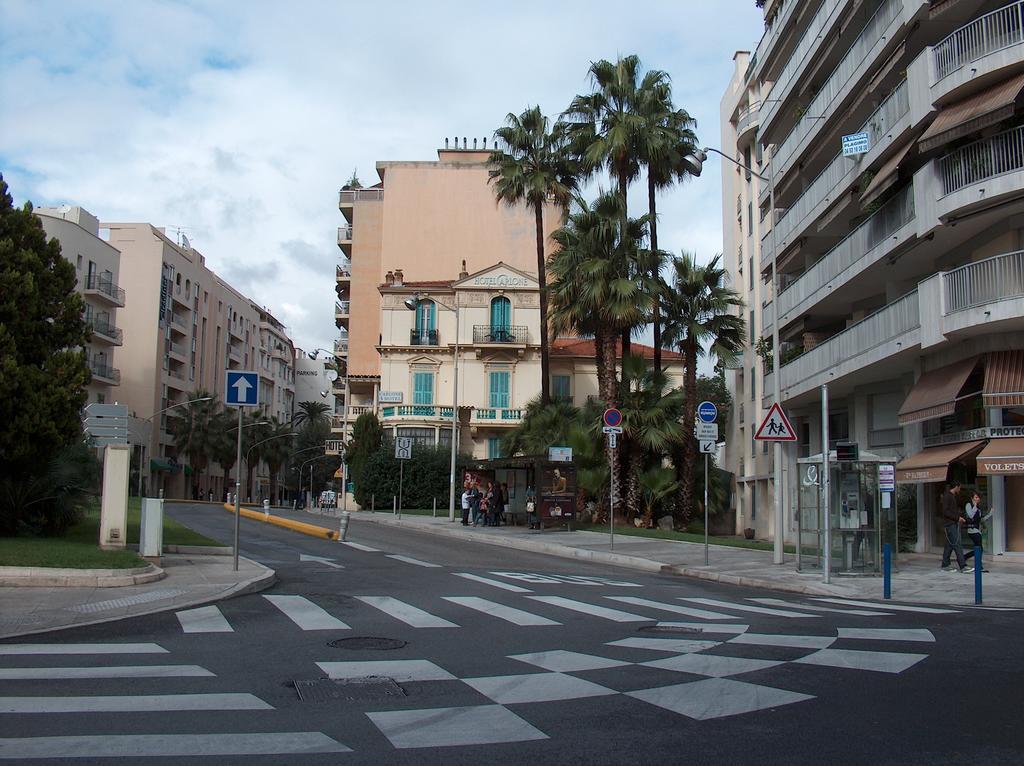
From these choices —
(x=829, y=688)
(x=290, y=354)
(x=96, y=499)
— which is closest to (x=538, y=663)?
(x=829, y=688)

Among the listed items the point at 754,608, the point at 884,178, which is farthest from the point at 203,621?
the point at 884,178

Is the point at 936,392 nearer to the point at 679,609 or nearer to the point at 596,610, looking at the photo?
the point at 679,609

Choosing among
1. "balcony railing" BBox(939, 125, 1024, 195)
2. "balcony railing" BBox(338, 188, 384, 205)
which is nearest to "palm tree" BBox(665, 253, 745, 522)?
"balcony railing" BBox(939, 125, 1024, 195)

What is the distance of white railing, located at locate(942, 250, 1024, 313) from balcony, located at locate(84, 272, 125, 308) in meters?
60.3

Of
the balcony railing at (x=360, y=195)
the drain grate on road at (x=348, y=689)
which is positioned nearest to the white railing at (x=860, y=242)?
the drain grate on road at (x=348, y=689)

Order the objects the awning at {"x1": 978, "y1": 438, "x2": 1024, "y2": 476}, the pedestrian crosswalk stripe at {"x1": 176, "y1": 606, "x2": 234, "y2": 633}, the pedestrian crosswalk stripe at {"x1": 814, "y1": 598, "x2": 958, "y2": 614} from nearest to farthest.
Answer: the pedestrian crosswalk stripe at {"x1": 176, "y1": 606, "x2": 234, "y2": 633} < the pedestrian crosswalk stripe at {"x1": 814, "y1": 598, "x2": 958, "y2": 614} < the awning at {"x1": 978, "y1": 438, "x2": 1024, "y2": 476}

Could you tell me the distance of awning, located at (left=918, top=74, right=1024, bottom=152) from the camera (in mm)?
19484

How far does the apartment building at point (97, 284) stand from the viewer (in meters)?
65.8

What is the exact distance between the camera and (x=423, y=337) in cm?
5897

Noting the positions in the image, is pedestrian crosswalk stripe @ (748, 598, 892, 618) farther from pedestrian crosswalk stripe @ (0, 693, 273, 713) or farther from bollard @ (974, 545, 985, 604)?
pedestrian crosswalk stripe @ (0, 693, 273, 713)

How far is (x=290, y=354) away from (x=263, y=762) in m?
129

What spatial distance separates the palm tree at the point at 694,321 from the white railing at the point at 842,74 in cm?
479

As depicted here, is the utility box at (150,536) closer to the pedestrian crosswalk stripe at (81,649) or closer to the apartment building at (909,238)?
the pedestrian crosswalk stripe at (81,649)

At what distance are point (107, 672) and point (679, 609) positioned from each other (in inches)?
284
